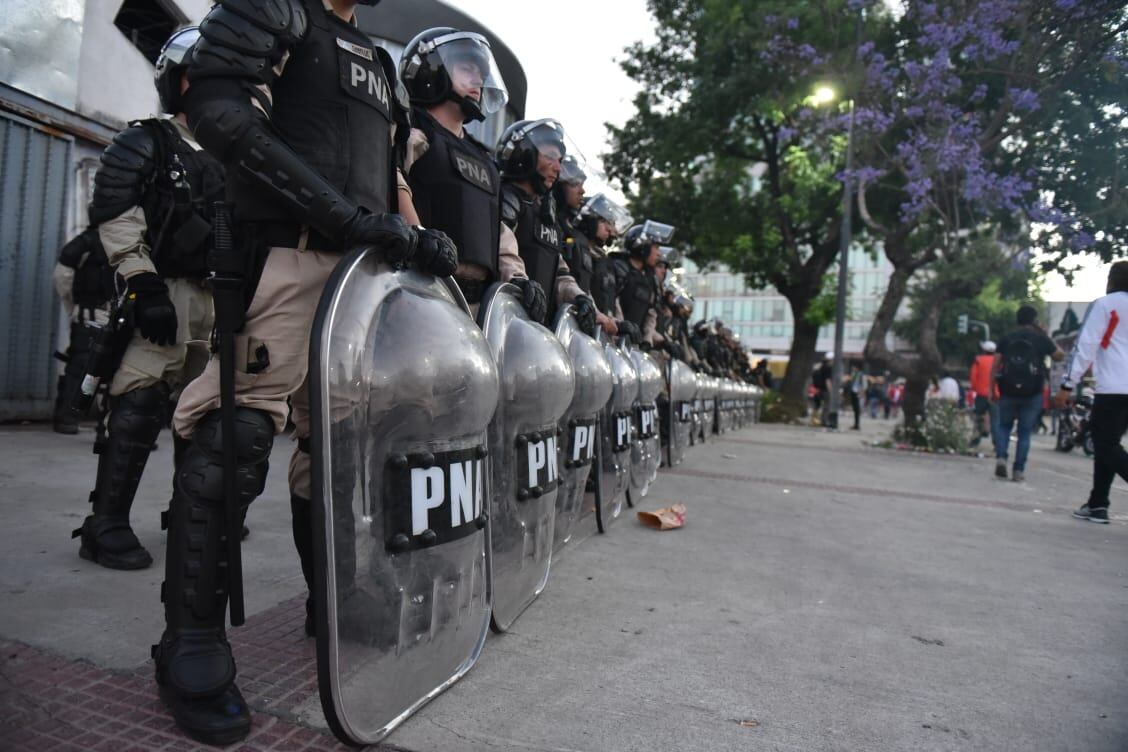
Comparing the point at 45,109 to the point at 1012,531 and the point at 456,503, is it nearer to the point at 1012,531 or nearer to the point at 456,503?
the point at 456,503

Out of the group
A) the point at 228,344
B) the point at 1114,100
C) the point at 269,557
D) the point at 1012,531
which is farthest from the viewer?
the point at 1114,100

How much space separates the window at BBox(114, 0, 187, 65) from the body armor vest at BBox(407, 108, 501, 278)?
6901 millimetres

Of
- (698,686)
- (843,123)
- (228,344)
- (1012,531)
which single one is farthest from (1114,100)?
(228,344)

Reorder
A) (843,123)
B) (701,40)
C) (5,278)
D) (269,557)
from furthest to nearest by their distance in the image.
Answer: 1. (701,40)
2. (843,123)
3. (5,278)
4. (269,557)

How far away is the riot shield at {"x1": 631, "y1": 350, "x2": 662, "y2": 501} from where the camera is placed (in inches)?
182

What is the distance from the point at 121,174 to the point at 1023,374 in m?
7.60

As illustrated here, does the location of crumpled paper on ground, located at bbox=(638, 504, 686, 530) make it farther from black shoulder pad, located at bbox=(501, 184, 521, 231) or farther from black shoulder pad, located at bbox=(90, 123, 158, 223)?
black shoulder pad, located at bbox=(90, 123, 158, 223)

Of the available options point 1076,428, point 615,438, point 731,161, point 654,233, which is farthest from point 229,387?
point 731,161

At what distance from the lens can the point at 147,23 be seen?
8891mm

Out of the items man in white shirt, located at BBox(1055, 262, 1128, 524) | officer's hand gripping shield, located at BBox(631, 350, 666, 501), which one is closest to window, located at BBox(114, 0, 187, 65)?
officer's hand gripping shield, located at BBox(631, 350, 666, 501)

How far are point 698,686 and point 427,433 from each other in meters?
1.06

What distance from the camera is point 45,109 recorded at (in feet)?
21.7

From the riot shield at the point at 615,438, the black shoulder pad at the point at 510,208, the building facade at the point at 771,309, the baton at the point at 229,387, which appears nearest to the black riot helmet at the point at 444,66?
the black shoulder pad at the point at 510,208


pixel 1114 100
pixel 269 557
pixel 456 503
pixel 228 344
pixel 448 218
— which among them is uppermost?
pixel 1114 100
